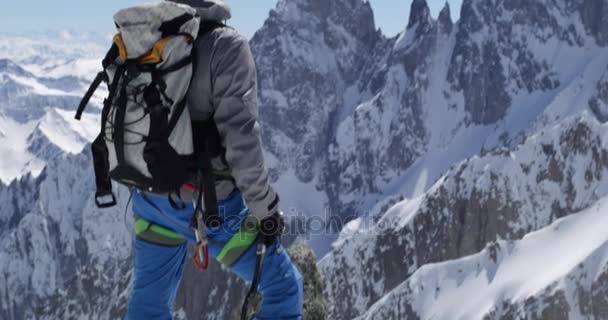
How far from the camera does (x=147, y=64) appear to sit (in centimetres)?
725

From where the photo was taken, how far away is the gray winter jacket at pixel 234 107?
23.5ft

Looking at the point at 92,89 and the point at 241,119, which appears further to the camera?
the point at 92,89

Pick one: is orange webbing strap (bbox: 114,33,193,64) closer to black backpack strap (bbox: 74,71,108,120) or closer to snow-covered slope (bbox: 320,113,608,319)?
black backpack strap (bbox: 74,71,108,120)

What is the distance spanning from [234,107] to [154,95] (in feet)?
2.44

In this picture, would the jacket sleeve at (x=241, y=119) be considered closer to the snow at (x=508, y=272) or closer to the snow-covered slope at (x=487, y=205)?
the snow at (x=508, y=272)

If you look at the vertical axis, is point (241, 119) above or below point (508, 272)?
above

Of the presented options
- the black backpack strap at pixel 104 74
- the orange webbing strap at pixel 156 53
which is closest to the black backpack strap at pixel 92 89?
the black backpack strap at pixel 104 74

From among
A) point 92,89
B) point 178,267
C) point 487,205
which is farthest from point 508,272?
point 92,89

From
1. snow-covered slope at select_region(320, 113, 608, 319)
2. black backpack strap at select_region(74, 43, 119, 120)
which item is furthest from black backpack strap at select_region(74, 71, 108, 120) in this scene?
snow-covered slope at select_region(320, 113, 608, 319)

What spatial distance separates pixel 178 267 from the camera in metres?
8.68

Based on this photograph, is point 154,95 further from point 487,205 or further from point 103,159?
point 487,205

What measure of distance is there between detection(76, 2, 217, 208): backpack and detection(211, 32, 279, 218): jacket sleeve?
303 mm

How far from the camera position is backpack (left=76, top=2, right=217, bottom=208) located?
7215 mm

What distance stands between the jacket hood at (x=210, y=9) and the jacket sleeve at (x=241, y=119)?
421mm
